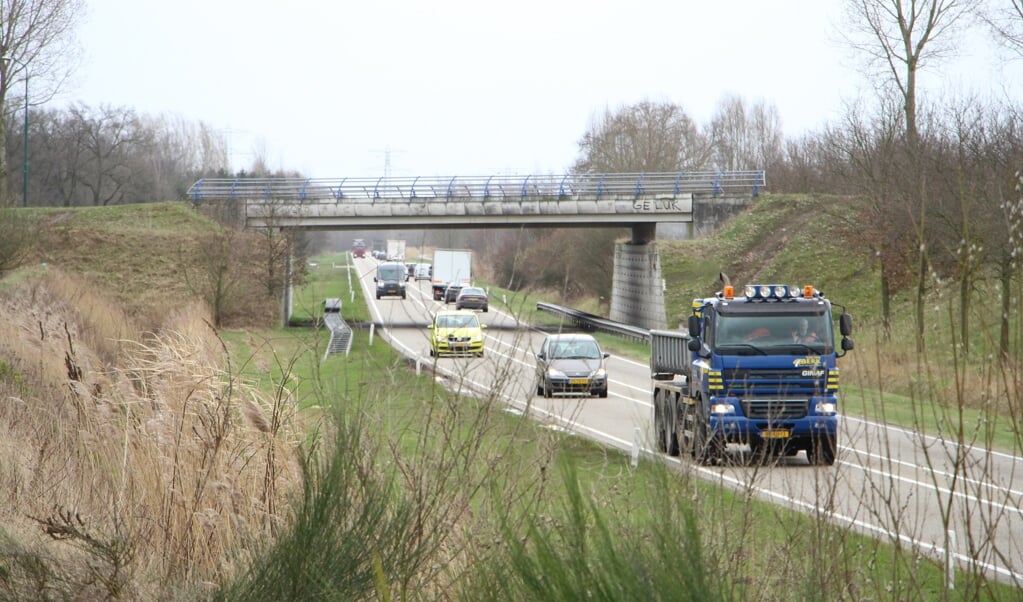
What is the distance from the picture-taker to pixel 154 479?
700 cm

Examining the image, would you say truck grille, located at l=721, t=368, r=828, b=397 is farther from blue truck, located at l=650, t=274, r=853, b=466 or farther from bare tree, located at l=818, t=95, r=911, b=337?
bare tree, located at l=818, t=95, r=911, b=337

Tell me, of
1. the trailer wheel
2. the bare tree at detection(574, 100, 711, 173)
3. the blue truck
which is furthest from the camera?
the bare tree at detection(574, 100, 711, 173)

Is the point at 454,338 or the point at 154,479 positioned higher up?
the point at 454,338

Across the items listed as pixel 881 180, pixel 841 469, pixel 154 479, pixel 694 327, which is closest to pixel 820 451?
pixel 841 469

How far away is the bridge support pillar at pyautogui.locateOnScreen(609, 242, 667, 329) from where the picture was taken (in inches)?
2142

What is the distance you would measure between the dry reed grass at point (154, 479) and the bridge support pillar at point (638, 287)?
45134 mm

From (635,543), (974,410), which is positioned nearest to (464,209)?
(974,410)

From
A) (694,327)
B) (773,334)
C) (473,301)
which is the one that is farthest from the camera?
(473,301)

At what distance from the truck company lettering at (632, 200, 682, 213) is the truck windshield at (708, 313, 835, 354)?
3641 centimetres

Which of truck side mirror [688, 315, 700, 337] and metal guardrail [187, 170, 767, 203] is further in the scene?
metal guardrail [187, 170, 767, 203]

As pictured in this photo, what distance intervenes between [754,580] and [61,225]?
61.5m

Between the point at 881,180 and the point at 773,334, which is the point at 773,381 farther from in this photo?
the point at 881,180

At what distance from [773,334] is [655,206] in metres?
37.8

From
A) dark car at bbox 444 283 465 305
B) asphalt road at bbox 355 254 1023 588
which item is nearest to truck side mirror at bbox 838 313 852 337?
asphalt road at bbox 355 254 1023 588
